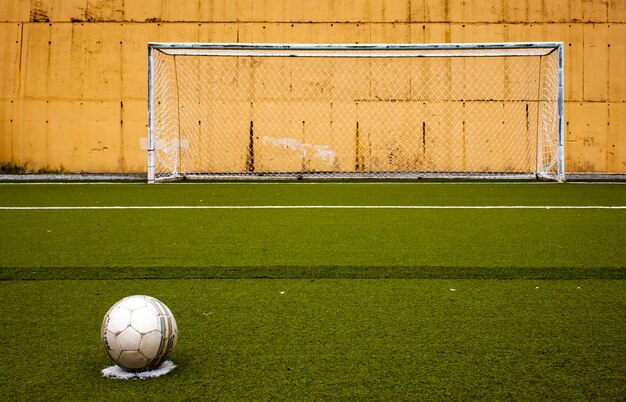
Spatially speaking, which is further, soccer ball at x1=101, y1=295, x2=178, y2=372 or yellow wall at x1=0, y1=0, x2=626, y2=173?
yellow wall at x1=0, y1=0, x2=626, y2=173

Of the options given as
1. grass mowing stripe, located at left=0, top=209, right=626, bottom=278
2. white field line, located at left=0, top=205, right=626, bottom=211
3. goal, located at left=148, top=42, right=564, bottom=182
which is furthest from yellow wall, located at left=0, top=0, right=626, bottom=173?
grass mowing stripe, located at left=0, top=209, right=626, bottom=278

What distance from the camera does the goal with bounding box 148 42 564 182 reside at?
43.4 feet

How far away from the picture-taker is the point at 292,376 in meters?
2.07

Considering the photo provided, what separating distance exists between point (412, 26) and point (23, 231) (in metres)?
9.76

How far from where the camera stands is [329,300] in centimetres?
307

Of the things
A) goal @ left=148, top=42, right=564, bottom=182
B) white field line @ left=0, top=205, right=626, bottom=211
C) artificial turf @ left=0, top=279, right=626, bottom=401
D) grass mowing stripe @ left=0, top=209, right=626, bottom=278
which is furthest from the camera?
goal @ left=148, top=42, right=564, bottom=182

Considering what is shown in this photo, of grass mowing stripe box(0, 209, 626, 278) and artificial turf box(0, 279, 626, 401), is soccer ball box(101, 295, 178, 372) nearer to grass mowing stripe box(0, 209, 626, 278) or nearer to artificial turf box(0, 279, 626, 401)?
artificial turf box(0, 279, 626, 401)

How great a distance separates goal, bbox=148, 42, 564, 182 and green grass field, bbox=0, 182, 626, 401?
6.67 metres

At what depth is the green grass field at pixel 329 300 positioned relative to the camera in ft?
6.66

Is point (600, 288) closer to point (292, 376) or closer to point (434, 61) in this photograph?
point (292, 376)

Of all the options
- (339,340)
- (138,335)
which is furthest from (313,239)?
(138,335)

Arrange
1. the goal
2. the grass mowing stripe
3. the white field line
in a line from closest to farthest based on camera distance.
→ the grass mowing stripe
the white field line
the goal

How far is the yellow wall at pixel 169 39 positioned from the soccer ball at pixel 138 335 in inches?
454

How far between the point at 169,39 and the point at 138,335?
1210 centimetres
